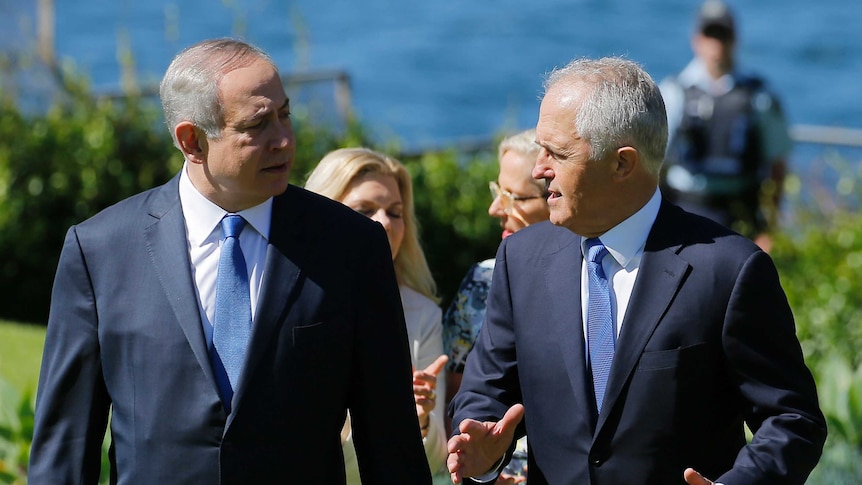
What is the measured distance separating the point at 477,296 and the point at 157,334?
51.8 inches

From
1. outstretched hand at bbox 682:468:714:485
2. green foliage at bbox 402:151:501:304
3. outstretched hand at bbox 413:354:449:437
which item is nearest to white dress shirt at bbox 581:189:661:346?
outstretched hand at bbox 682:468:714:485

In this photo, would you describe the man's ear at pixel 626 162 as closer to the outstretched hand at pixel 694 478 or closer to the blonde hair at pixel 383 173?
the outstretched hand at pixel 694 478

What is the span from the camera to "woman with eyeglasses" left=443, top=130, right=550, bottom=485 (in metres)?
3.95

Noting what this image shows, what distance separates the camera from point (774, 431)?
9.43ft

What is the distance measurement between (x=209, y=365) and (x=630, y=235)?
1.02 metres

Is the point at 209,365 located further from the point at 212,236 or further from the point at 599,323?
the point at 599,323

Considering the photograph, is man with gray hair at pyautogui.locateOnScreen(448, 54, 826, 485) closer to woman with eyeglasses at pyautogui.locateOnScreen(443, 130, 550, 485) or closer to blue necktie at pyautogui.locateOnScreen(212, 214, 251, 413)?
blue necktie at pyautogui.locateOnScreen(212, 214, 251, 413)

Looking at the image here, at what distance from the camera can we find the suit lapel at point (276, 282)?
9.63 feet

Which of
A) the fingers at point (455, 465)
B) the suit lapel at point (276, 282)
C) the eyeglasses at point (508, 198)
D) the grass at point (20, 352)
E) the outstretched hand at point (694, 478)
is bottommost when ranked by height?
the grass at point (20, 352)

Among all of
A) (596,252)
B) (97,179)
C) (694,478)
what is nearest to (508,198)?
(596,252)

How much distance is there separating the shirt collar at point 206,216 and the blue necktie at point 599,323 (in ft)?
2.56

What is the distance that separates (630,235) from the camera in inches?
120

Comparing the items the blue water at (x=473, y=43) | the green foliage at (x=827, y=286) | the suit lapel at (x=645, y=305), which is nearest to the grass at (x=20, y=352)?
the green foliage at (x=827, y=286)

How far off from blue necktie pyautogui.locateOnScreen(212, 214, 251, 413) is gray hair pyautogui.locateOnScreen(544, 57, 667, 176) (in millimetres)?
852
